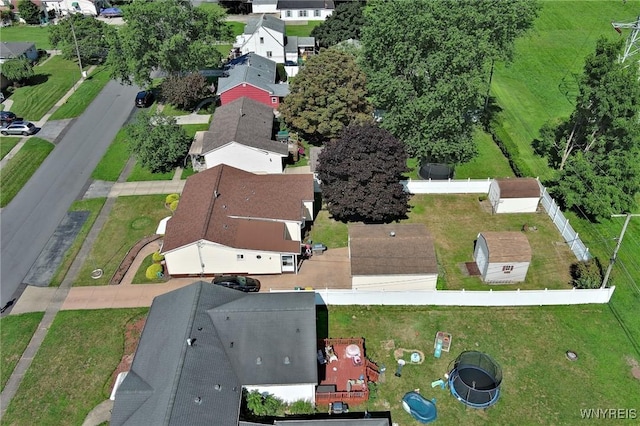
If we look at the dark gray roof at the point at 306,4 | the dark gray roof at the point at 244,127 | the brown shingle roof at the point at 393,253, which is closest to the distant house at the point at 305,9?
the dark gray roof at the point at 306,4

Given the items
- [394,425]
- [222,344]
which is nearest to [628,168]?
[394,425]

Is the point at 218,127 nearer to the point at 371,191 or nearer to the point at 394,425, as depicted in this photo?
the point at 371,191

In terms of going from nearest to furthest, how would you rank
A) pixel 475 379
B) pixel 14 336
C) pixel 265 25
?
pixel 475 379 → pixel 14 336 → pixel 265 25

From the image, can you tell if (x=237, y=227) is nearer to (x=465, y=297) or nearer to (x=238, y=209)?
(x=238, y=209)

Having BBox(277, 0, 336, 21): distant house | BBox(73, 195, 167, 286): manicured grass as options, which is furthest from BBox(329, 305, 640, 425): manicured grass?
BBox(277, 0, 336, 21): distant house

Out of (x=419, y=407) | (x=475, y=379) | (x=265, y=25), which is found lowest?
(x=419, y=407)

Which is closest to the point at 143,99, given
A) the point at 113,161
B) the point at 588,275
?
the point at 113,161
